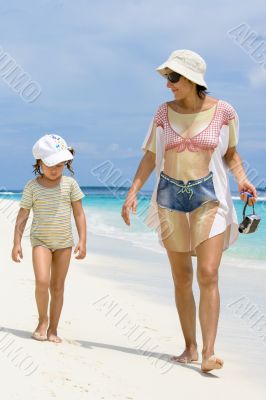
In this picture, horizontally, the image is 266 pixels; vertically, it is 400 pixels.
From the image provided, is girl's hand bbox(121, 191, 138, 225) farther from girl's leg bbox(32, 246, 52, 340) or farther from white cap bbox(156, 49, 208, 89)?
white cap bbox(156, 49, 208, 89)

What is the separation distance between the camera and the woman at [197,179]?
4.54 meters

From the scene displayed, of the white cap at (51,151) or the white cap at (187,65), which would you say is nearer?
the white cap at (187,65)

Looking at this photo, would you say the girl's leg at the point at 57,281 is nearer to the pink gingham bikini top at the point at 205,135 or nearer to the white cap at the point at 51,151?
the white cap at the point at 51,151

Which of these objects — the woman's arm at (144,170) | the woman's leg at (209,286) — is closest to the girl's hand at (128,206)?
the woman's arm at (144,170)

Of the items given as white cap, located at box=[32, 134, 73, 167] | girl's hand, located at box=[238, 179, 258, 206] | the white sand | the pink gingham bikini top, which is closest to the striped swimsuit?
white cap, located at box=[32, 134, 73, 167]

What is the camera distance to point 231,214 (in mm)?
4684

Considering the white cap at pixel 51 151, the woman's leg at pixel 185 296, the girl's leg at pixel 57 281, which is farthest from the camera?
the girl's leg at pixel 57 281

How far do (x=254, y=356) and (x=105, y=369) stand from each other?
4.29 feet

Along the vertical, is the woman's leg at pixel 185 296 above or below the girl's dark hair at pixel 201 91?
below

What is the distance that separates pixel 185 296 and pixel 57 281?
2.91 ft

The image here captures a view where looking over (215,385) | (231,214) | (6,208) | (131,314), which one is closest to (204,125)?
(231,214)

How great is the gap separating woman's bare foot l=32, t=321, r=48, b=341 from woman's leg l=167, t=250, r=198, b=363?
883 mm

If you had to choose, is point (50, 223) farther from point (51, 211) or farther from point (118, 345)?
point (118, 345)

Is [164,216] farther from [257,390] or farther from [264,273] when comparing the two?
[264,273]
